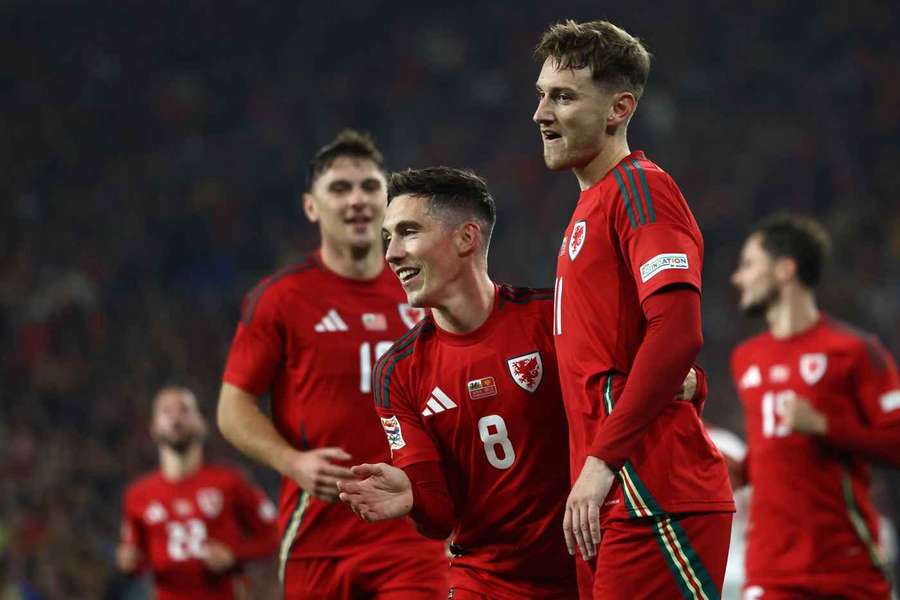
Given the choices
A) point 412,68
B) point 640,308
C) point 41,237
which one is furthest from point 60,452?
point 640,308

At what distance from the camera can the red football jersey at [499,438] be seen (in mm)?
3580

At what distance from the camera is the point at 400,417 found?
3637 millimetres

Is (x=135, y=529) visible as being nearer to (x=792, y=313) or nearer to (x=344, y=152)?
(x=344, y=152)

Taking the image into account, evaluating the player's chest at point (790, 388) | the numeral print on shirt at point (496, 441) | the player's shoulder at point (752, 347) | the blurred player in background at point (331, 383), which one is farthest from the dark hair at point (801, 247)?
the numeral print on shirt at point (496, 441)

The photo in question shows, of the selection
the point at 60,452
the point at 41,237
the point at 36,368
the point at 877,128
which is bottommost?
the point at 60,452

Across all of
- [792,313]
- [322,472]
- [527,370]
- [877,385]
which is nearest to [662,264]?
[527,370]

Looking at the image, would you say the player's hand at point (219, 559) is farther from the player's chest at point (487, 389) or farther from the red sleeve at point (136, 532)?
the player's chest at point (487, 389)

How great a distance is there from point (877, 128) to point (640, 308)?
42.5ft

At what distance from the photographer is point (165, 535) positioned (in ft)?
24.8

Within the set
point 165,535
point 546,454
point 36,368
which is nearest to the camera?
point 546,454

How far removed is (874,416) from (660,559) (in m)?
2.66

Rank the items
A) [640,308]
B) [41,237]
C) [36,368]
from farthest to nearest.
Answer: [41,237], [36,368], [640,308]

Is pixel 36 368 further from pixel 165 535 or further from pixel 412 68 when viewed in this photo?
pixel 412 68

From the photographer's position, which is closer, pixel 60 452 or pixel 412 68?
pixel 60 452
